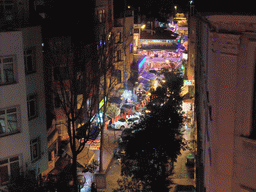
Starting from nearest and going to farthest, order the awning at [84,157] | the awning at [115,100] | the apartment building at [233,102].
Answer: the apartment building at [233,102], the awning at [84,157], the awning at [115,100]

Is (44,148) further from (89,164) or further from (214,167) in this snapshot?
(214,167)

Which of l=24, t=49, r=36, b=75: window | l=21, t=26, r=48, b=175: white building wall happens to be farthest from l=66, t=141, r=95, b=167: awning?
l=24, t=49, r=36, b=75: window

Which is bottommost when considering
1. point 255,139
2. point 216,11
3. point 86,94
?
point 86,94

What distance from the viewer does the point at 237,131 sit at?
630 centimetres

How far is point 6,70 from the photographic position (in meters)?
16.4

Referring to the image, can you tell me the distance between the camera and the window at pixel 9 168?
54.8 feet

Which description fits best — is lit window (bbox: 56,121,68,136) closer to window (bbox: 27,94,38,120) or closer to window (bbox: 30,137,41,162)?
window (bbox: 30,137,41,162)

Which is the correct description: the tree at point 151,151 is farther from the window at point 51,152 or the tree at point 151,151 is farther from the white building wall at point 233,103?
the white building wall at point 233,103

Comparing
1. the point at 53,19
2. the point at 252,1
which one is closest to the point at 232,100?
the point at 252,1

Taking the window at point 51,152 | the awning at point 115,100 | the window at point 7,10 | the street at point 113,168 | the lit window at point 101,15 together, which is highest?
the lit window at point 101,15

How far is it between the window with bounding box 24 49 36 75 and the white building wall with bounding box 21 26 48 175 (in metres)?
0.17

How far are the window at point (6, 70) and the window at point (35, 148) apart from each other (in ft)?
14.3

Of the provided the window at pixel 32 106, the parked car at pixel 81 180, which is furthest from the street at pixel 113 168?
the window at pixel 32 106

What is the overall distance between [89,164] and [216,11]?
20352 millimetres
